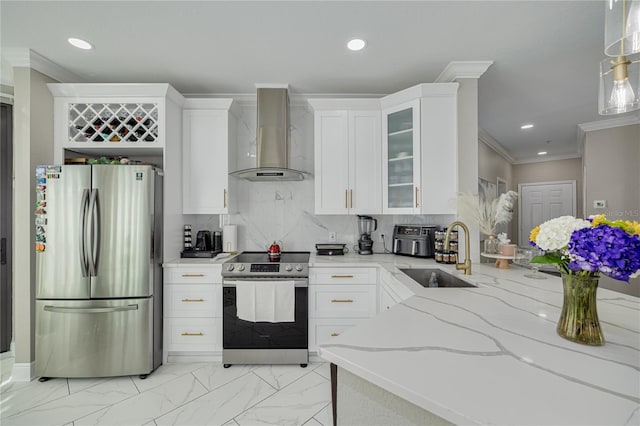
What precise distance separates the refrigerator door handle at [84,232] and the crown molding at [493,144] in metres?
5.01

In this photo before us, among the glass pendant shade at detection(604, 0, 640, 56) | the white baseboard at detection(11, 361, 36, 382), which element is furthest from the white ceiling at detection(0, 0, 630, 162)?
Result: the white baseboard at detection(11, 361, 36, 382)

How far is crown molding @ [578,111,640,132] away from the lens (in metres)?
3.52

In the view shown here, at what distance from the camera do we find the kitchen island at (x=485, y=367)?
21.7 inches

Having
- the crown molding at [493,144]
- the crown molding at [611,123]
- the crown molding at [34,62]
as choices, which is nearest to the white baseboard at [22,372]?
the crown molding at [34,62]

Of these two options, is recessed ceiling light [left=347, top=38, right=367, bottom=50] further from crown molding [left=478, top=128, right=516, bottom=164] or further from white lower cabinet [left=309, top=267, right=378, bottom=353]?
crown molding [left=478, top=128, right=516, bottom=164]

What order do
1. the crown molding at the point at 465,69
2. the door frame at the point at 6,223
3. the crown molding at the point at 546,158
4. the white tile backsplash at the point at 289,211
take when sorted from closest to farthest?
1. the crown molding at the point at 465,69
2. the door frame at the point at 6,223
3. the white tile backsplash at the point at 289,211
4. the crown molding at the point at 546,158

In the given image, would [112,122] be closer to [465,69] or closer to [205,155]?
[205,155]

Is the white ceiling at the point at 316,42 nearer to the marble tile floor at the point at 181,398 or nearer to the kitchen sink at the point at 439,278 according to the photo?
the kitchen sink at the point at 439,278

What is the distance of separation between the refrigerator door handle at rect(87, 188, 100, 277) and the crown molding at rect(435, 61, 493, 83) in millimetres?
3113

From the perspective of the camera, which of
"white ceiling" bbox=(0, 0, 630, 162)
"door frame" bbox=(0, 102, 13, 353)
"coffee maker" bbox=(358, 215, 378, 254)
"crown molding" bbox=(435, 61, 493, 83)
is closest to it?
"white ceiling" bbox=(0, 0, 630, 162)

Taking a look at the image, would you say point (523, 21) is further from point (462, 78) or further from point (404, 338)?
point (404, 338)

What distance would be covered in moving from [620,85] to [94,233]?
130 inches

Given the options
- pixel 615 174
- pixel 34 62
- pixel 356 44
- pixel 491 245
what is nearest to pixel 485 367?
pixel 491 245

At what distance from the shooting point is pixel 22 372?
2057mm
